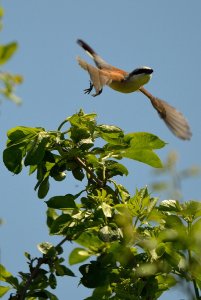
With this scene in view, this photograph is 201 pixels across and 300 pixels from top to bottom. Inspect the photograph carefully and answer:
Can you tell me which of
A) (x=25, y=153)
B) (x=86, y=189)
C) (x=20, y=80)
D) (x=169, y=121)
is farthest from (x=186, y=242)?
(x=169, y=121)

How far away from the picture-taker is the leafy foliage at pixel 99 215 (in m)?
3.15

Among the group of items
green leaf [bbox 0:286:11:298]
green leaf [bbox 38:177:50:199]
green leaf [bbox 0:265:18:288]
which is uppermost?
green leaf [bbox 38:177:50:199]

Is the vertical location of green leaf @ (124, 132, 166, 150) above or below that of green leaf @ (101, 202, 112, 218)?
above

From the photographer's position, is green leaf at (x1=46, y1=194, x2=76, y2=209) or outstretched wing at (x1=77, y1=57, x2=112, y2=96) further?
outstretched wing at (x1=77, y1=57, x2=112, y2=96)

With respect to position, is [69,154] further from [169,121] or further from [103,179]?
[169,121]

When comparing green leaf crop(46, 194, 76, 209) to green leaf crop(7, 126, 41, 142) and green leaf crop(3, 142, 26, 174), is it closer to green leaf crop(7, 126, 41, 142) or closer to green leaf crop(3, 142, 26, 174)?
green leaf crop(3, 142, 26, 174)

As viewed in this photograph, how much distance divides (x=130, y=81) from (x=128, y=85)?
54 mm

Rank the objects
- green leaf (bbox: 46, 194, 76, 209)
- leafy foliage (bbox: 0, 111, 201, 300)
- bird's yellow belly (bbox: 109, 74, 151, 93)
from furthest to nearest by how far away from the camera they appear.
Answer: bird's yellow belly (bbox: 109, 74, 151, 93) → green leaf (bbox: 46, 194, 76, 209) → leafy foliage (bbox: 0, 111, 201, 300)

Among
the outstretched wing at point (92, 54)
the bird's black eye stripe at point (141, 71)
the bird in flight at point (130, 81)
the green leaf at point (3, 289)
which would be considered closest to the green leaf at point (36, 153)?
the green leaf at point (3, 289)

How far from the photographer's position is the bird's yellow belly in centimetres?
639

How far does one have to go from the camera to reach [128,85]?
6469 mm

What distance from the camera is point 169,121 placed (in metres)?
5.51

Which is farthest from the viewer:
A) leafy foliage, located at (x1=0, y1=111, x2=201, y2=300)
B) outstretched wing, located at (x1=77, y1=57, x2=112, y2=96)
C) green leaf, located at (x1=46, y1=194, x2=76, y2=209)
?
outstretched wing, located at (x1=77, y1=57, x2=112, y2=96)

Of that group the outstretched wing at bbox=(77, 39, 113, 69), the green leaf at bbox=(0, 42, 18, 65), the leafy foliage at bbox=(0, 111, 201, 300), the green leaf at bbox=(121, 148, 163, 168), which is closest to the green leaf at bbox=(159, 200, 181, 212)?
the leafy foliage at bbox=(0, 111, 201, 300)
